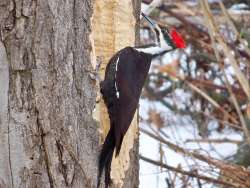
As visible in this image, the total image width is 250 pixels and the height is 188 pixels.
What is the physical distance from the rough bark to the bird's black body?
11 centimetres

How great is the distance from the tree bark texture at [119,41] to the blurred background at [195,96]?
124 centimetres

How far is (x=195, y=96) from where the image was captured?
609cm

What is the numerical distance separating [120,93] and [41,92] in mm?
339

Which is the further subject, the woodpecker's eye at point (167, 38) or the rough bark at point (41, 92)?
the woodpecker's eye at point (167, 38)

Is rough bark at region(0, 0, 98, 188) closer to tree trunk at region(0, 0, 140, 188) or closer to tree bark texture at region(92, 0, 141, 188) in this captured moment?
tree trunk at region(0, 0, 140, 188)

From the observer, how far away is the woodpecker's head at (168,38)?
8.40 feet

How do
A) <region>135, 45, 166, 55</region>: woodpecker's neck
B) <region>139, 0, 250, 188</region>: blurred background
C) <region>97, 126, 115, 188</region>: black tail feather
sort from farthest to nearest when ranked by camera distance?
<region>139, 0, 250, 188</region>: blurred background → <region>135, 45, 166, 55</region>: woodpecker's neck → <region>97, 126, 115, 188</region>: black tail feather

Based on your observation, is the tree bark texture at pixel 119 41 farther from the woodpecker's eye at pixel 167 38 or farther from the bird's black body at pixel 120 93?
the woodpecker's eye at pixel 167 38

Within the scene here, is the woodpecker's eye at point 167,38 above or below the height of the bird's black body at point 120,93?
above

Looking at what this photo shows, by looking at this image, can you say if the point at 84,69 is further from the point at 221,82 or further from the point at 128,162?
the point at 221,82

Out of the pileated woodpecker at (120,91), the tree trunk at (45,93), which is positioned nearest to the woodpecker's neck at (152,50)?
the pileated woodpecker at (120,91)

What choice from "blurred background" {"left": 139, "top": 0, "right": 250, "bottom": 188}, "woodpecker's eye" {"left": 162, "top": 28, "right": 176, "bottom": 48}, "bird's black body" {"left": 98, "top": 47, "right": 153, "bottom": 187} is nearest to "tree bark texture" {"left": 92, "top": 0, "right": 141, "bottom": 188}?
"bird's black body" {"left": 98, "top": 47, "right": 153, "bottom": 187}

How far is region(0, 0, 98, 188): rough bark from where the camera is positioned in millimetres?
2096

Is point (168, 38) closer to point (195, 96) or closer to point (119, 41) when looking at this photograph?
point (119, 41)
